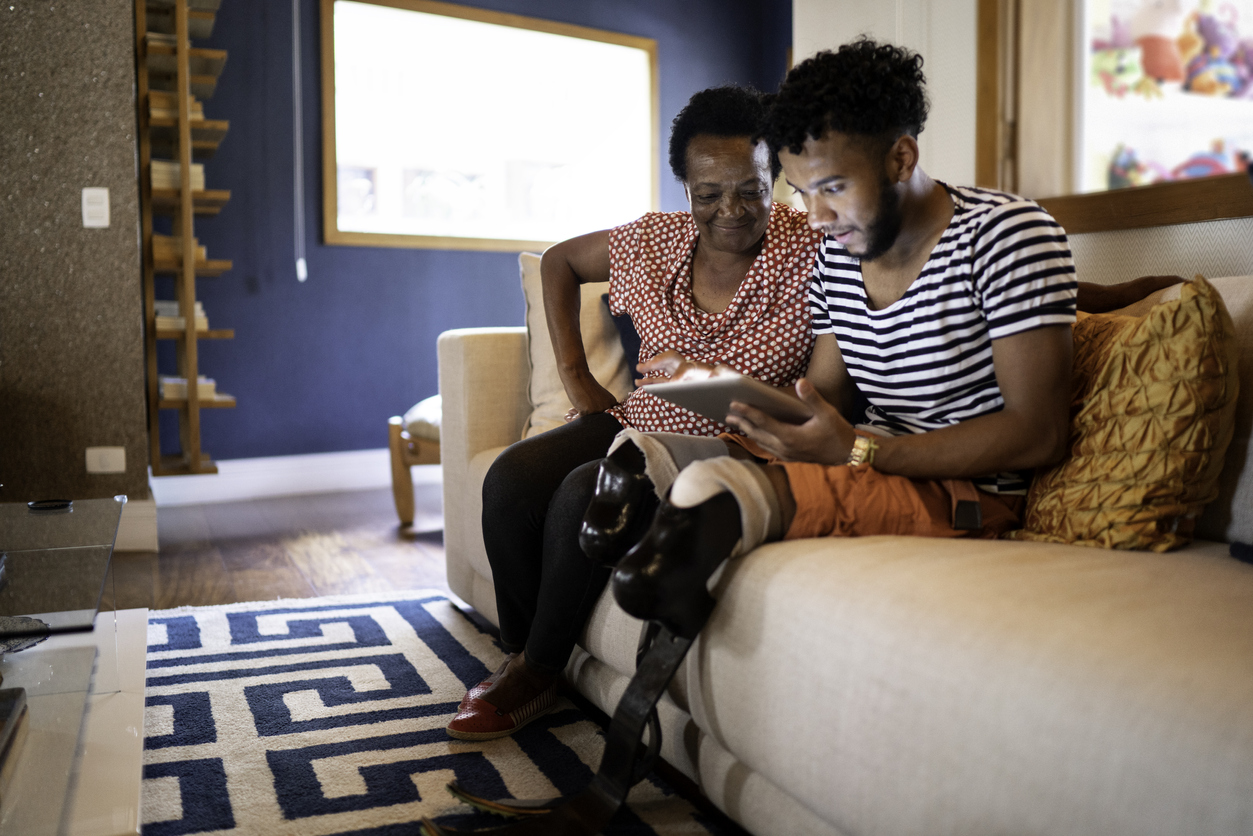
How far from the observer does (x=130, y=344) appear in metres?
2.98

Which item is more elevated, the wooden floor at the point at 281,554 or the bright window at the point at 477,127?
the bright window at the point at 477,127

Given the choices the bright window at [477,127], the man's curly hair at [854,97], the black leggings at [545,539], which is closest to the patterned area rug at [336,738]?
the black leggings at [545,539]

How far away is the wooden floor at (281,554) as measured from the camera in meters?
2.53

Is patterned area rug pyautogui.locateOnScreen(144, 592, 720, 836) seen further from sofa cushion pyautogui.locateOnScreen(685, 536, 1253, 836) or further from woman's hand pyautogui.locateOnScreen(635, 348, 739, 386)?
woman's hand pyautogui.locateOnScreen(635, 348, 739, 386)

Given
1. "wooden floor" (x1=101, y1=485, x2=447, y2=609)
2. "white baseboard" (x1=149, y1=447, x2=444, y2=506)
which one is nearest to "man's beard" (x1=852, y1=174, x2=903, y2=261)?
"wooden floor" (x1=101, y1=485, x2=447, y2=609)

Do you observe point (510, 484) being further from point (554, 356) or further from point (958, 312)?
point (958, 312)

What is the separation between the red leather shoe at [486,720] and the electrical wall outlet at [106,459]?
1955 millimetres

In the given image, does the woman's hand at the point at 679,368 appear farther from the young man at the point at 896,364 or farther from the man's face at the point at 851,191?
the man's face at the point at 851,191

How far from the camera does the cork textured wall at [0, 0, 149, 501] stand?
9.24 ft

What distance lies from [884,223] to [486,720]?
0.94 m

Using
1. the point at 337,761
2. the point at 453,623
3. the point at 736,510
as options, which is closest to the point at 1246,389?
the point at 736,510

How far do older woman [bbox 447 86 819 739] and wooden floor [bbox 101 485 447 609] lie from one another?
0.93 m

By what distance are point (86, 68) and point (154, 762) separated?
2.28 metres

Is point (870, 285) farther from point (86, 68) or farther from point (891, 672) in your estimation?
point (86, 68)
